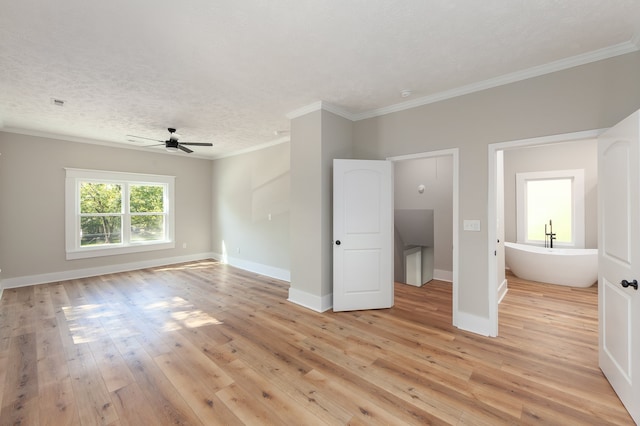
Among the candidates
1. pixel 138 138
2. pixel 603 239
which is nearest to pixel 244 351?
pixel 603 239

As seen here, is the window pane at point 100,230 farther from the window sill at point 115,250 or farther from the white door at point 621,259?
the white door at point 621,259

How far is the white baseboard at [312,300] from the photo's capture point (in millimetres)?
3549

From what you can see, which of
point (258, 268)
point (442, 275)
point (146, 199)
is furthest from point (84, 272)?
point (442, 275)

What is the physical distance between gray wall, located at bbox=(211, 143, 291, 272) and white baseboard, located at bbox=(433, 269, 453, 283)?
284 centimetres

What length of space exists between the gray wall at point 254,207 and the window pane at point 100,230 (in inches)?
81.9

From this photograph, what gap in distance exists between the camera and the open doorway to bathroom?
4.83 m

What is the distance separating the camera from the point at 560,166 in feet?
16.4

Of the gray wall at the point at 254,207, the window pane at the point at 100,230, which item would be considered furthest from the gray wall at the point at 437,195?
the window pane at the point at 100,230

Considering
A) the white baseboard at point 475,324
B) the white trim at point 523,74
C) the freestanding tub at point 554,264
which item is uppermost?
the white trim at point 523,74

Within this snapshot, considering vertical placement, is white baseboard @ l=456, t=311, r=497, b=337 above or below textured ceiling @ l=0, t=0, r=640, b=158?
below

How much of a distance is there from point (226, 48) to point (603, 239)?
353cm

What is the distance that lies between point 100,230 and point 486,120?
7105 millimetres

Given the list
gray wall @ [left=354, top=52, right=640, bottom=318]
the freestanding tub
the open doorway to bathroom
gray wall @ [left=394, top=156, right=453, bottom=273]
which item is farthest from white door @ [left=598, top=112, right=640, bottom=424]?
the freestanding tub

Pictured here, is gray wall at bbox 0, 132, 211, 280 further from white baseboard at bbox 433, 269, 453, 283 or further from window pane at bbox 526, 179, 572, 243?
window pane at bbox 526, 179, 572, 243
